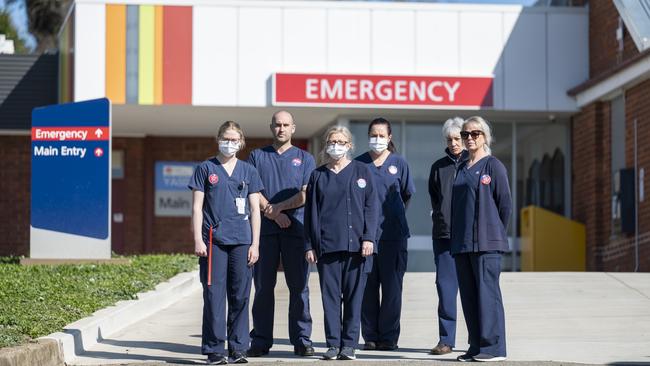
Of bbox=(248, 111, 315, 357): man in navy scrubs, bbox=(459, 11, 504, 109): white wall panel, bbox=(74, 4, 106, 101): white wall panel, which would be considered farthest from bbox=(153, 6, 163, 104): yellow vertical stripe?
bbox=(248, 111, 315, 357): man in navy scrubs

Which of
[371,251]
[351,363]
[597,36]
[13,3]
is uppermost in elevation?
[13,3]

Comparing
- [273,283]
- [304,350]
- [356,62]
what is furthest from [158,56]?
[304,350]

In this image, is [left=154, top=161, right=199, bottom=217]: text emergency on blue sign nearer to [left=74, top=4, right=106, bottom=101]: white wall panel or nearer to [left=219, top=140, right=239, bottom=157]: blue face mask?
[left=74, top=4, right=106, bottom=101]: white wall panel

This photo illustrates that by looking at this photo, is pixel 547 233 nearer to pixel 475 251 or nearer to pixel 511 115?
pixel 511 115

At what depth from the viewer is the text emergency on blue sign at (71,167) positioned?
1602cm

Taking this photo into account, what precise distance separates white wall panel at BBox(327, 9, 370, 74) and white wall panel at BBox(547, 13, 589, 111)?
2.99 metres

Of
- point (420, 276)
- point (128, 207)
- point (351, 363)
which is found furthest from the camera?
point (128, 207)

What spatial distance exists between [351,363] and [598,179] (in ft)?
37.8

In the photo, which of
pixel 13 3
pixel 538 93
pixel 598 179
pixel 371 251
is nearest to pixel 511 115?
pixel 538 93

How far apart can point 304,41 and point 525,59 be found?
3.58 m

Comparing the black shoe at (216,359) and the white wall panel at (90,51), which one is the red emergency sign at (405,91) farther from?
the black shoe at (216,359)

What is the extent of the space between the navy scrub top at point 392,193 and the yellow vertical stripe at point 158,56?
34.0ft

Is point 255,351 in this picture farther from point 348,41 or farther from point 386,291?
point 348,41

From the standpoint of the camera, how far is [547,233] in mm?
19594
